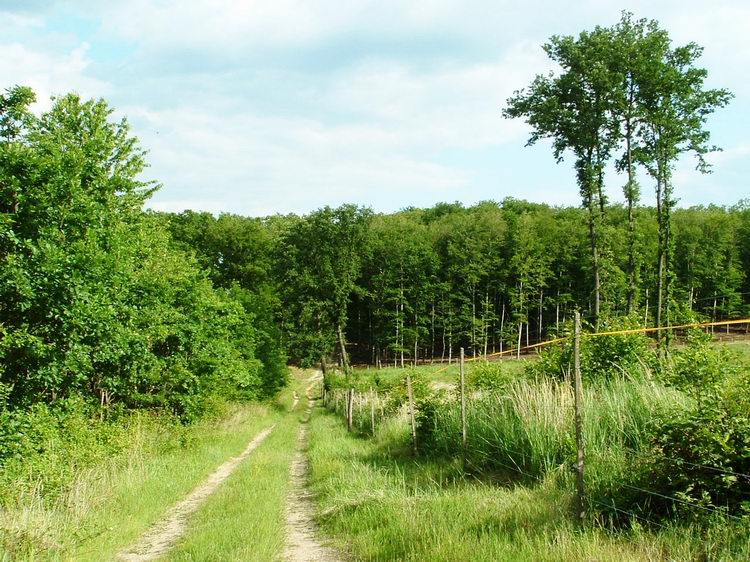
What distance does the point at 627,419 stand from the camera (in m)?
8.50

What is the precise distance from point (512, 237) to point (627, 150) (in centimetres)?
4470

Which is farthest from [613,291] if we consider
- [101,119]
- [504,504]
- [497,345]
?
[504,504]

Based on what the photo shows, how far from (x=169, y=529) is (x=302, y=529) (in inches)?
88.1

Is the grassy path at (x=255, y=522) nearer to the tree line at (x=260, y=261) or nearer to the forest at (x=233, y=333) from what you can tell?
the forest at (x=233, y=333)

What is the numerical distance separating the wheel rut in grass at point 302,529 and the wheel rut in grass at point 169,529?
1710 mm

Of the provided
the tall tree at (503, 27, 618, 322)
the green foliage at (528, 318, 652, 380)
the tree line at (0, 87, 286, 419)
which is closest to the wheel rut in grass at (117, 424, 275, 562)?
the tree line at (0, 87, 286, 419)

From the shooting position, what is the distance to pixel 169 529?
9.23 m

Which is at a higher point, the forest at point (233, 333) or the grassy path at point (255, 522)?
the forest at point (233, 333)

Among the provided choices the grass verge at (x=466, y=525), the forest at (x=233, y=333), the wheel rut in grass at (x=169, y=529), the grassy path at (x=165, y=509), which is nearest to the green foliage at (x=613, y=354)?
the forest at (x=233, y=333)

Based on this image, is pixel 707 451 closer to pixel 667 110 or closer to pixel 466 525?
pixel 466 525

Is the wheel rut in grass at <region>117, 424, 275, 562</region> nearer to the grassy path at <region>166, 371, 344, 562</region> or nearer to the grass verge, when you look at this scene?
the grassy path at <region>166, 371, 344, 562</region>

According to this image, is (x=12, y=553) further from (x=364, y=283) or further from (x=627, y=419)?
(x=364, y=283)

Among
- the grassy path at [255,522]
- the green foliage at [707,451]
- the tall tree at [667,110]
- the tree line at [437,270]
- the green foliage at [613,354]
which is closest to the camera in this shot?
the green foliage at [707,451]

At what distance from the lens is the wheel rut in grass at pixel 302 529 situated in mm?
7325
